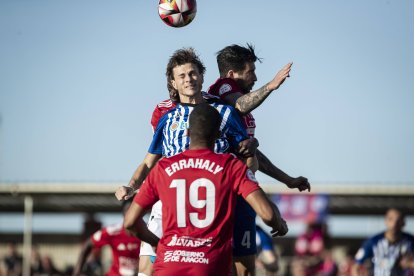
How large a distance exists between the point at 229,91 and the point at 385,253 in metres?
5.17

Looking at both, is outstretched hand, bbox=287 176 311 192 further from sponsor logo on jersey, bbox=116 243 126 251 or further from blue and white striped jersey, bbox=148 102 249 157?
sponsor logo on jersey, bbox=116 243 126 251

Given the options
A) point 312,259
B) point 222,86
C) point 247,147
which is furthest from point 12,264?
point 247,147

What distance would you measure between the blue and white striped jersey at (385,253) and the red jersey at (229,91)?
15.7ft

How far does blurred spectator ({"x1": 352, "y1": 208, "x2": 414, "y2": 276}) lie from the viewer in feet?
49.1

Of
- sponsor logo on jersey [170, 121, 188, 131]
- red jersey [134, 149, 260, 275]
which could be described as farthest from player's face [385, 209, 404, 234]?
red jersey [134, 149, 260, 275]

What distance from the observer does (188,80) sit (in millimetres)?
10562

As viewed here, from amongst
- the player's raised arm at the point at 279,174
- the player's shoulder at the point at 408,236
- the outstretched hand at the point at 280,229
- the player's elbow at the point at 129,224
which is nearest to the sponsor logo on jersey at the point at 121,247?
the player's shoulder at the point at 408,236

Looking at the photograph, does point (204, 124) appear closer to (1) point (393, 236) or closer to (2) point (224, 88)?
(2) point (224, 88)

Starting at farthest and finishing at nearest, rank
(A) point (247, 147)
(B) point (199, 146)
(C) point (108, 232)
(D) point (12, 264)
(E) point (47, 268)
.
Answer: (D) point (12, 264) < (E) point (47, 268) < (C) point (108, 232) < (A) point (247, 147) < (B) point (199, 146)

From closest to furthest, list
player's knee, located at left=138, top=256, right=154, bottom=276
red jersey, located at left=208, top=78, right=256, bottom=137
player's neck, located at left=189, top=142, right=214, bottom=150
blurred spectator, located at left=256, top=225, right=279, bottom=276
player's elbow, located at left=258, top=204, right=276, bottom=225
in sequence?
player's elbow, located at left=258, top=204, right=276, bottom=225
player's neck, located at left=189, top=142, right=214, bottom=150
red jersey, located at left=208, top=78, right=256, bottom=137
player's knee, located at left=138, top=256, right=154, bottom=276
blurred spectator, located at left=256, top=225, right=279, bottom=276

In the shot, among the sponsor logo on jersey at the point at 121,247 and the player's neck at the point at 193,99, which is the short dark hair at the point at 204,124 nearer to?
the player's neck at the point at 193,99

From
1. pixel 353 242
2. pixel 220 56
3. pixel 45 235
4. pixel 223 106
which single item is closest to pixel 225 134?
pixel 223 106

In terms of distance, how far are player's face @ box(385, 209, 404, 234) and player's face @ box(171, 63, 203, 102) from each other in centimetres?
526

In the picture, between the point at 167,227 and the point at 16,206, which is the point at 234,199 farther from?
the point at 16,206
